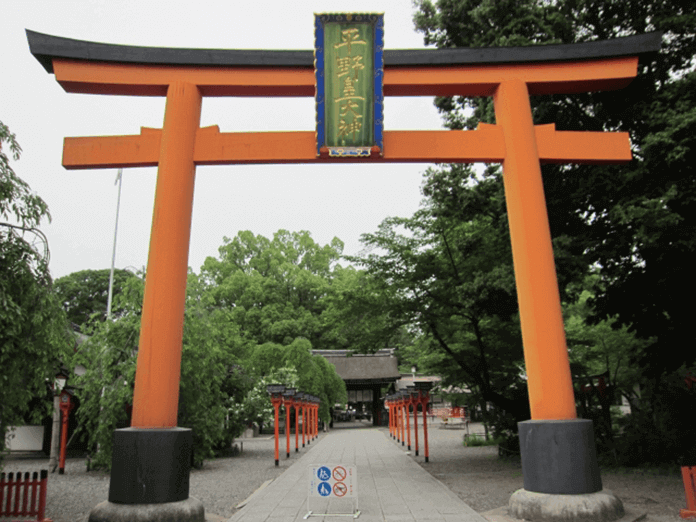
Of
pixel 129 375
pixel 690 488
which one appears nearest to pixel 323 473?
pixel 690 488

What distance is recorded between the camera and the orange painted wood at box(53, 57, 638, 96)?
762 cm

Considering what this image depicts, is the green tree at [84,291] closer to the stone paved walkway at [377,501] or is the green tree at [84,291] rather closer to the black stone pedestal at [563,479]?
the stone paved walkway at [377,501]

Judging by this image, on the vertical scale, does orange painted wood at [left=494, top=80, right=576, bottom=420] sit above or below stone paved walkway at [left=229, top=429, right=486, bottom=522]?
above

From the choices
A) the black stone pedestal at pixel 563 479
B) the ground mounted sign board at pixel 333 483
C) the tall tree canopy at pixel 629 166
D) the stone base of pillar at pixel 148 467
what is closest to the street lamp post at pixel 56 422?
the stone base of pillar at pixel 148 467

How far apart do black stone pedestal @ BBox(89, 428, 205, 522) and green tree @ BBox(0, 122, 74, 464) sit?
1.40 m

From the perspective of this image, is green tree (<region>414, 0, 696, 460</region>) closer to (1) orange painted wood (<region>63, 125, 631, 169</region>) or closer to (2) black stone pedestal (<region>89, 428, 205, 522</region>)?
(1) orange painted wood (<region>63, 125, 631, 169</region>)

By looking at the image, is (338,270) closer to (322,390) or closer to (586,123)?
(322,390)

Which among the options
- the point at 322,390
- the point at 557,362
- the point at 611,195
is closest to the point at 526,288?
the point at 557,362

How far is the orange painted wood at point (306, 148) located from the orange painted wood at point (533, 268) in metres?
0.31

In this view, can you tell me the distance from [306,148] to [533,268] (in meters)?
3.70

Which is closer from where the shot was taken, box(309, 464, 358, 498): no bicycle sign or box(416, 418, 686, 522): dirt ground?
box(309, 464, 358, 498): no bicycle sign

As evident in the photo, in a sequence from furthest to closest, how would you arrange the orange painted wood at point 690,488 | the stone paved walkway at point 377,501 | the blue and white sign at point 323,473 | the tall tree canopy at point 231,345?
the tall tree canopy at point 231,345 → the blue and white sign at point 323,473 → the stone paved walkway at point 377,501 → the orange painted wood at point 690,488

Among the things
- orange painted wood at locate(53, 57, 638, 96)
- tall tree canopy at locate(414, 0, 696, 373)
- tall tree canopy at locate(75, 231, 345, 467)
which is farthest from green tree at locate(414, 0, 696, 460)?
tall tree canopy at locate(75, 231, 345, 467)

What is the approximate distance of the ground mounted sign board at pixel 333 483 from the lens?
7.16 metres
